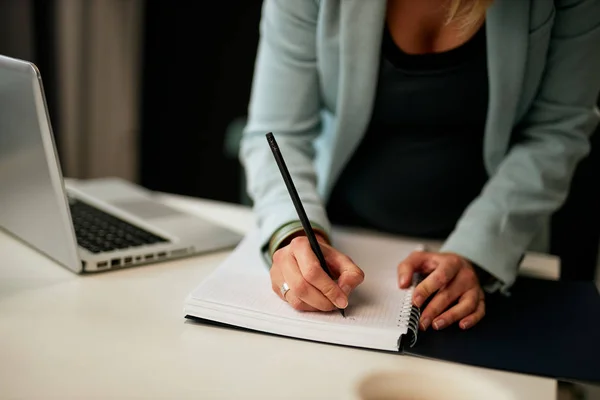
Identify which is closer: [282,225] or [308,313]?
[308,313]

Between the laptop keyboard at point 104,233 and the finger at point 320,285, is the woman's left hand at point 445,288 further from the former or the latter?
the laptop keyboard at point 104,233

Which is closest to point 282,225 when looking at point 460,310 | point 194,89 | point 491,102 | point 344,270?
point 344,270

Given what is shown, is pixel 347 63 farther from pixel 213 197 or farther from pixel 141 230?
pixel 213 197

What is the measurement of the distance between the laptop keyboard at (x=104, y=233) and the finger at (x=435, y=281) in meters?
0.37

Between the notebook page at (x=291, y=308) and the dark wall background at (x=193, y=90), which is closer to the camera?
the notebook page at (x=291, y=308)

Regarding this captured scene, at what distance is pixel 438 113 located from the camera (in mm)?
1000

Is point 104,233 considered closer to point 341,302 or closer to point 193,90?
point 341,302

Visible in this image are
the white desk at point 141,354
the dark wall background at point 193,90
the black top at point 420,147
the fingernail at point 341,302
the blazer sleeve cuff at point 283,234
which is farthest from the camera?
the dark wall background at point 193,90

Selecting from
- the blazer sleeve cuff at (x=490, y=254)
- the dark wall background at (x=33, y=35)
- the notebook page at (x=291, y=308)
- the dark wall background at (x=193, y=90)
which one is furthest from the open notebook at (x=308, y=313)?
the dark wall background at (x=193, y=90)

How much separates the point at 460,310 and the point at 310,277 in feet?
0.59

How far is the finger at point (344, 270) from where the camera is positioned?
73 centimetres

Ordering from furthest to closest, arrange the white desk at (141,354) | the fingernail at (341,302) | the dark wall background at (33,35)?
the dark wall background at (33,35), the fingernail at (341,302), the white desk at (141,354)

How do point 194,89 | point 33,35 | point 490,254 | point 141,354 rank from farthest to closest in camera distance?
point 194,89, point 33,35, point 490,254, point 141,354

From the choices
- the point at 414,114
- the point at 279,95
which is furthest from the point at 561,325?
the point at 279,95
